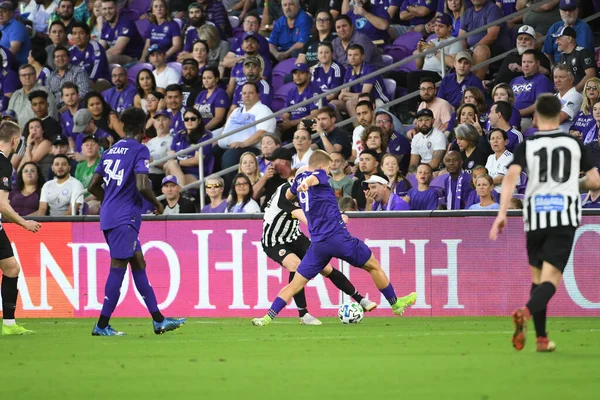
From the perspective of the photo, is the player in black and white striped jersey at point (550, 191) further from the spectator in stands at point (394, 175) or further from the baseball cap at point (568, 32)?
the baseball cap at point (568, 32)

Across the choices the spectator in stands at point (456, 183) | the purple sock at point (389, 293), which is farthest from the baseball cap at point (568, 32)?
the purple sock at point (389, 293)

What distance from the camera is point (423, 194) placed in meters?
15.8

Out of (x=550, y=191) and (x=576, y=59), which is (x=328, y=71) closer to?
(x=576, y=59)

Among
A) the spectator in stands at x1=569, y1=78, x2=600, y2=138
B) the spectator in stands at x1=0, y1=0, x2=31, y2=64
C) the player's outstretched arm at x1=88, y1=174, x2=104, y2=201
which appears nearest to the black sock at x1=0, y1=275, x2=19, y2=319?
the player's outstretched arm at x1=88, y1=174, x2=104, y2=201

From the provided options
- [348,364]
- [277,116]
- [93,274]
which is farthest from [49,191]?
[348,364]

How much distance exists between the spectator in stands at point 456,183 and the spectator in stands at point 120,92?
24.0 ft

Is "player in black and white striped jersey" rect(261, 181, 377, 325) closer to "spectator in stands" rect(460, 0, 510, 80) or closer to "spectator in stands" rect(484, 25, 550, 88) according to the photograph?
"spectator in stands" rect(484, 25, 550, 88)

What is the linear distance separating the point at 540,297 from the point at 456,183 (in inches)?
271

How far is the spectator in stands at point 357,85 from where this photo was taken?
18656 millimetres

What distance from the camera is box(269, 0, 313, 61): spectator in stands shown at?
2086 cm

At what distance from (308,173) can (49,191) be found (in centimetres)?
692

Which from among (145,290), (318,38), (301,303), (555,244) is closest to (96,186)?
(145,290)

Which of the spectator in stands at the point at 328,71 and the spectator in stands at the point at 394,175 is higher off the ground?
the spectator in stands at the point at 328,71

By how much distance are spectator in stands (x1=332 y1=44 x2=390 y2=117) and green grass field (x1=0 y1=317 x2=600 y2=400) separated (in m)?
6.24
